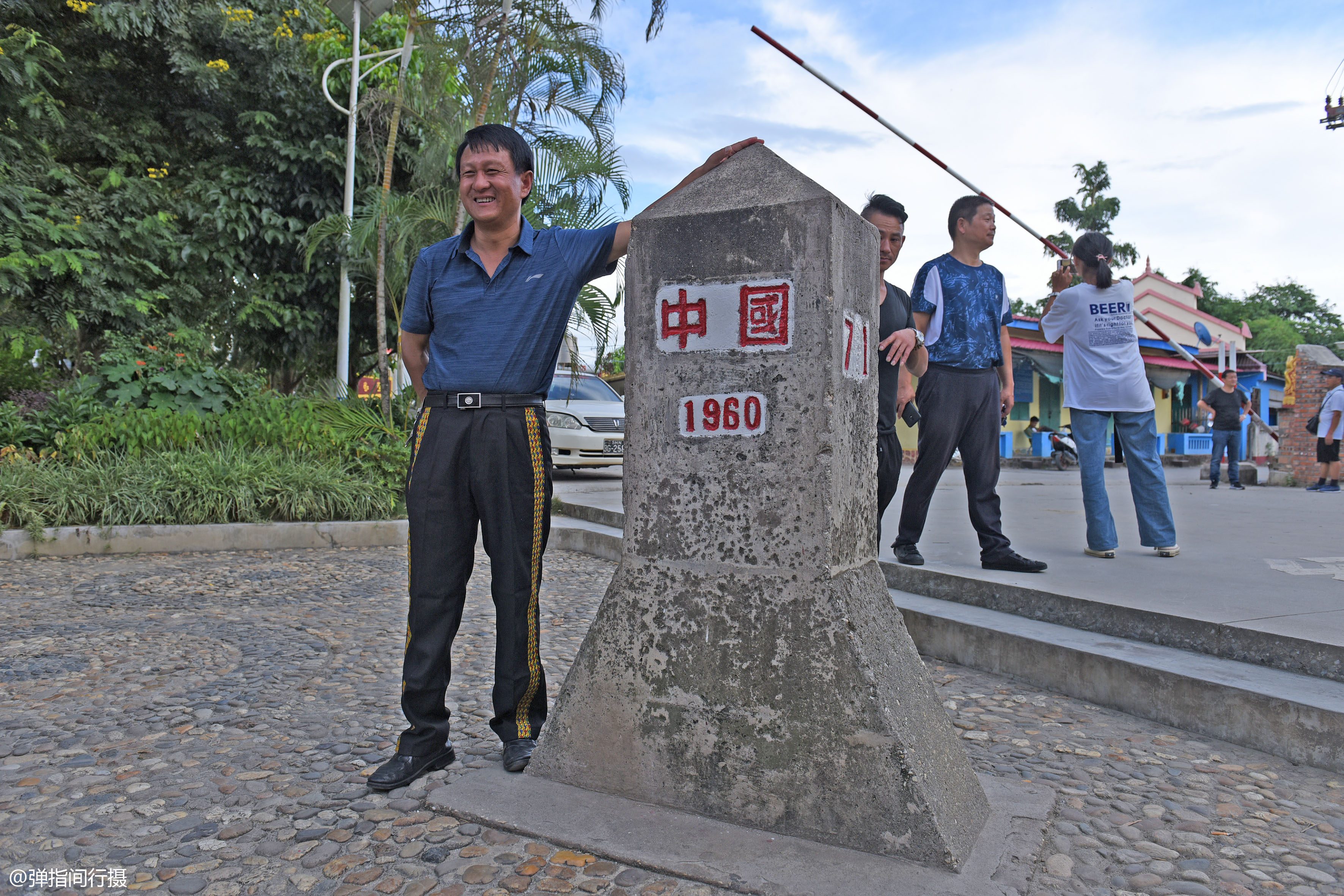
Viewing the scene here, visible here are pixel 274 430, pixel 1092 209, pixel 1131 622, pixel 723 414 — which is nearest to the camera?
pixel 723 414

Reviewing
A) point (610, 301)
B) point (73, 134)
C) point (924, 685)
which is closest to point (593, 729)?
point (924, 685)

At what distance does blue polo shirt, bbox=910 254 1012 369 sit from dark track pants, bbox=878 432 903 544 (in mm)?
490

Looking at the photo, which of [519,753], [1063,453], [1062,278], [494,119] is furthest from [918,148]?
[1063,453]

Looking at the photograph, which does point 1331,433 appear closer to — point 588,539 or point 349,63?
point 588,539

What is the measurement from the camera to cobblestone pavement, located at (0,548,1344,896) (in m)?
2.02

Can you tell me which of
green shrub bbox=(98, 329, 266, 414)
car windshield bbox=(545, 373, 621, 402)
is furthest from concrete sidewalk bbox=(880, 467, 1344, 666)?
green shrub bbox=(98, 329, 266, 414)

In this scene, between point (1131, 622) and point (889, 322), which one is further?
point (889, 322)

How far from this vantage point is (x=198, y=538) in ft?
21.8

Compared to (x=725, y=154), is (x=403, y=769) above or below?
below

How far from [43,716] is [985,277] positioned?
14.0 feet

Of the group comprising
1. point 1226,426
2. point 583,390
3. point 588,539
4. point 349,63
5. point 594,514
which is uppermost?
point 349,63

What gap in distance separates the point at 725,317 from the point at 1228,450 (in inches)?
502

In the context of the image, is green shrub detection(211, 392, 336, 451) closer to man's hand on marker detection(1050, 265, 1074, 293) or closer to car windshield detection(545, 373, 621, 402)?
car windshield detection(545, 373, 621, 402)

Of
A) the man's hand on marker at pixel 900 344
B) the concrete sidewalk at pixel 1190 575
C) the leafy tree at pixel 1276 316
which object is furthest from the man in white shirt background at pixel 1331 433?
the leafy tree at pixel 1276 316
